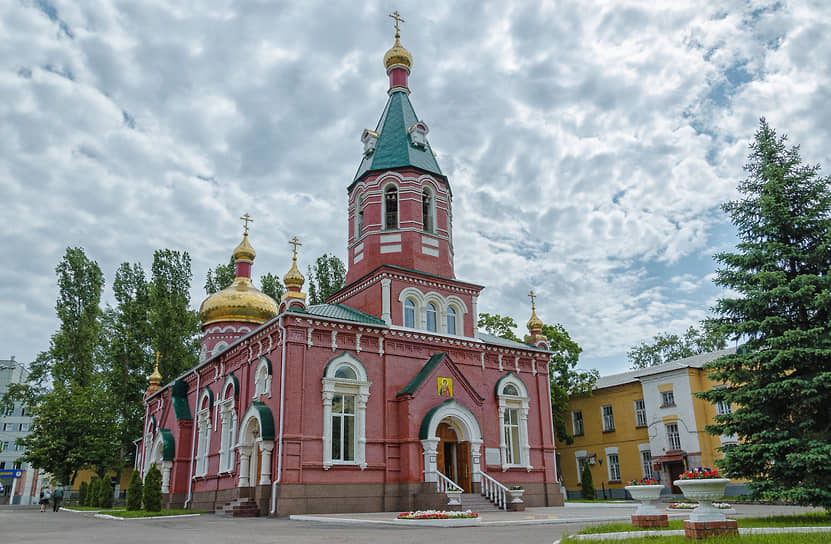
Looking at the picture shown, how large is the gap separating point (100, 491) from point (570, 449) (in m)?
23.4

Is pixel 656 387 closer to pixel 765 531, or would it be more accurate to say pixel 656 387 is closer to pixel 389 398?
pixel 389 398

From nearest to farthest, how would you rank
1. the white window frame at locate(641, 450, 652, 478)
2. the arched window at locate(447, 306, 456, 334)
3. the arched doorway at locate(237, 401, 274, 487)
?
the arched doorway at locate(237, 401, 274, 487), the arched window at locate(447, 306, 456, 334), the white window frame at locate(641, 450, 652, 478)

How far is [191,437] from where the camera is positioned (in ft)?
82.4

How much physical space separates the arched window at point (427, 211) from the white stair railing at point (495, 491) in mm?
8703

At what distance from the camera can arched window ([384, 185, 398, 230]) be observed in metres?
22.6

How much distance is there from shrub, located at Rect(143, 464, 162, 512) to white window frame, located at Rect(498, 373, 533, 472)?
11007 mm

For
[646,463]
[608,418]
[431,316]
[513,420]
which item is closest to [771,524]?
[513,420]

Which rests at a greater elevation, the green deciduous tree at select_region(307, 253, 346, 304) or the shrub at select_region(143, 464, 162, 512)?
the green deciduous tree at select_region(307, 253, 346, 304)

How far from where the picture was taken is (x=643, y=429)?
30594mm

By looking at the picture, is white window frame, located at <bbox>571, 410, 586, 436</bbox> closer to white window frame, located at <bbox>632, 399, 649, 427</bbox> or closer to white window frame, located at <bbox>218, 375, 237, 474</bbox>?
white window frame, located at <bbox>632, 399, 649, 427</bbox>

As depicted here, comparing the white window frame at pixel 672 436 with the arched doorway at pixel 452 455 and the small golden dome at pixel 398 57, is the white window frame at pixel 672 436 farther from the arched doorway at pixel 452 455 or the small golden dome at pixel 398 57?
the small golden dome at pixel 398 57

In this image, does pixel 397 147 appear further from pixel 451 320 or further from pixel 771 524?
pixel 771 524

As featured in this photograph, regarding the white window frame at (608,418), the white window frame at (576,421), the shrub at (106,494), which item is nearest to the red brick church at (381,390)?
the shrub at (106,494)

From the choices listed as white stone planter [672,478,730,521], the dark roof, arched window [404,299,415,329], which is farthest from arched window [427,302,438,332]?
white stone planter [672,478,730,521]
